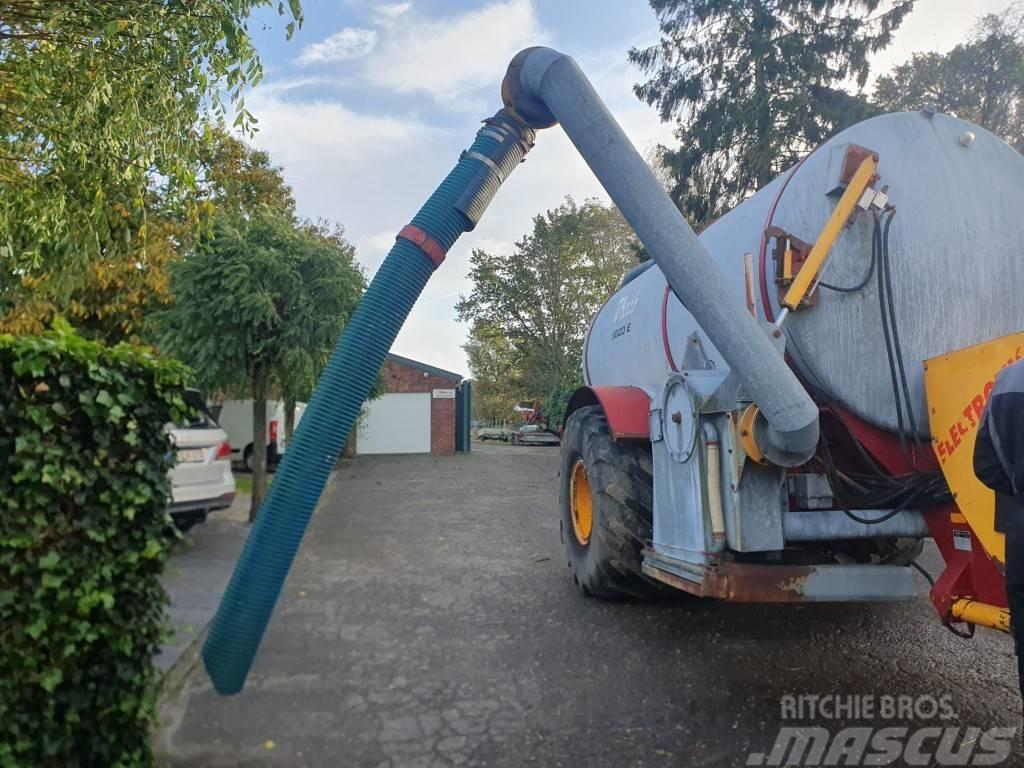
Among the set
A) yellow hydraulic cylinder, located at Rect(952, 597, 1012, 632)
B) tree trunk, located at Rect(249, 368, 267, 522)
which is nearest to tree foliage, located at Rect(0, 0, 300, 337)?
tree trunk, located at Rect(249, 368, 267, 522)

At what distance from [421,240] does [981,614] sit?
265 cm

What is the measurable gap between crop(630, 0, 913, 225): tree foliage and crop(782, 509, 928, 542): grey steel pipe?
18.0m

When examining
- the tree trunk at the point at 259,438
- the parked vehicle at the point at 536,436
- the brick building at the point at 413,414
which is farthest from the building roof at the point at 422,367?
the tree trunk at the point at 259,438

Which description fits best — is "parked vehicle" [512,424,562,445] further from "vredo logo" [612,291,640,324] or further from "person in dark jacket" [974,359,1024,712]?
"person in dark jacket" [974,359,1024,712]

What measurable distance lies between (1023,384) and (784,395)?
0.78 meters

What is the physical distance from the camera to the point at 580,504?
6.02 metres

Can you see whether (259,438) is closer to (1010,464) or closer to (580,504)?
(580,504)

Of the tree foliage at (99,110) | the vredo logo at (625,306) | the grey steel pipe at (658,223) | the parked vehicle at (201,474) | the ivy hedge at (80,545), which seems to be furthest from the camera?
the parked vehicle at (201,474)

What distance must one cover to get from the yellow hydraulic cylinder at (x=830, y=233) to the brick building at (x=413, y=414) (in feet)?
78.8

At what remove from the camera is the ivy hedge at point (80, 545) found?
8.25ft
